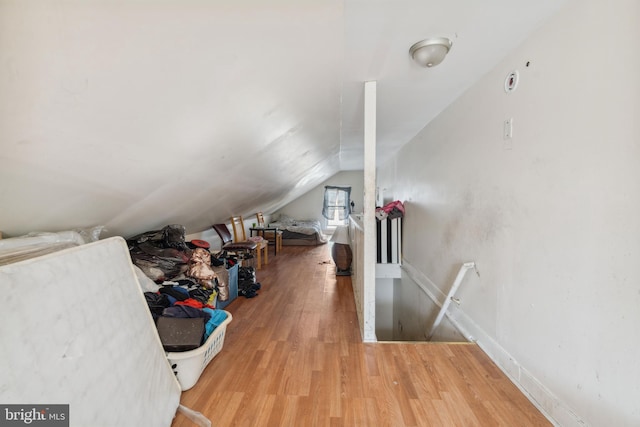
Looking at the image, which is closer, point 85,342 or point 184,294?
point 85,342

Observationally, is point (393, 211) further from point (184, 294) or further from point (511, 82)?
point (184, 294)

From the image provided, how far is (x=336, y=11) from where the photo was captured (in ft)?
3.57

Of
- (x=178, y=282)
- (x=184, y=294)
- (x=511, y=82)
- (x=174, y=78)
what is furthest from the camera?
(x=178, y=282)

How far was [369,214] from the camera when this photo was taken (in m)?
1.91

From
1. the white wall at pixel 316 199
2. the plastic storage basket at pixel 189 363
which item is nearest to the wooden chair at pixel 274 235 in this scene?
the white wall at pixel 316 199

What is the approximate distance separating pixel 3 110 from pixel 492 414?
2.35 meters

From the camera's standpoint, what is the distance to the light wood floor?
3.98ft

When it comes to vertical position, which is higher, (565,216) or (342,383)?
(565,216)

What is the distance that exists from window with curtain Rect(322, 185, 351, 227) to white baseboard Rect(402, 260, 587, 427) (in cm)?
578

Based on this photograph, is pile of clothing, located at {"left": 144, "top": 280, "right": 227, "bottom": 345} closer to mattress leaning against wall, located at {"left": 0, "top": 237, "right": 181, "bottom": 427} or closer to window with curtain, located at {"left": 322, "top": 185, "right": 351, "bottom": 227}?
mattress leaning against wall, located at {"left": 0, "top": 237, "right": 181, "bottom": 427}

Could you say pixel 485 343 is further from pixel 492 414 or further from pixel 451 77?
pixel 451 77

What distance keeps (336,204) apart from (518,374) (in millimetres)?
6835

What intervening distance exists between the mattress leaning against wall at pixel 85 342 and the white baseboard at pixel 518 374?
1.81 meters

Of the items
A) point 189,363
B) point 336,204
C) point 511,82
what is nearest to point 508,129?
point 511,82
